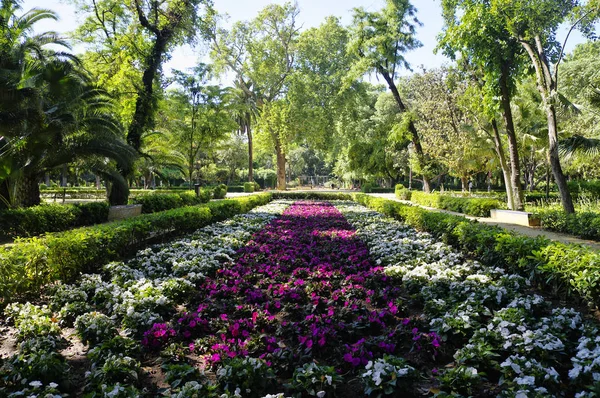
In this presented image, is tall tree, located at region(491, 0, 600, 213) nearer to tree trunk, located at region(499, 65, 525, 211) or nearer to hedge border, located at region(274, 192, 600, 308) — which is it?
tree trunk, located at region(499, 65, 525, 211)

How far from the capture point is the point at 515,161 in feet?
46.1

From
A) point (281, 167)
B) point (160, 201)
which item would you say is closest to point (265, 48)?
point (281, 167)

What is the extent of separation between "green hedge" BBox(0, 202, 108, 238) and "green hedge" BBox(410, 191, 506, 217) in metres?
13.6

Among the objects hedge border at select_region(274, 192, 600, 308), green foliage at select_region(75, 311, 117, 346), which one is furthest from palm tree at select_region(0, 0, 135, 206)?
hedge border at select_region(274, 192, 600, 308)

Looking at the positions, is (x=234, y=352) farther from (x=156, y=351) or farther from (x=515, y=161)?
(x=515, y=161)

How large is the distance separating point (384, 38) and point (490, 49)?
8.42m

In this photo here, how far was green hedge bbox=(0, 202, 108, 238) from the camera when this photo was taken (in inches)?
339

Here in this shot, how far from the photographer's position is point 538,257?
4355 mm

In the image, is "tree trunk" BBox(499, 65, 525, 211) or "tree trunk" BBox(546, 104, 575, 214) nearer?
"tree trunk" BBox(546, 104, 575, 214)

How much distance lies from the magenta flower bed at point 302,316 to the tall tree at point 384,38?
16.6 m

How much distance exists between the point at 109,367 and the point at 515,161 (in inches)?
592

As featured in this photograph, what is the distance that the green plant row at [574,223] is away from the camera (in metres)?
8.42

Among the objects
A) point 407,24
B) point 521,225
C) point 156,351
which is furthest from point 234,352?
point 407,24

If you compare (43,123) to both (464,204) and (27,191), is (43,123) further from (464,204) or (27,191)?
(464,204)
